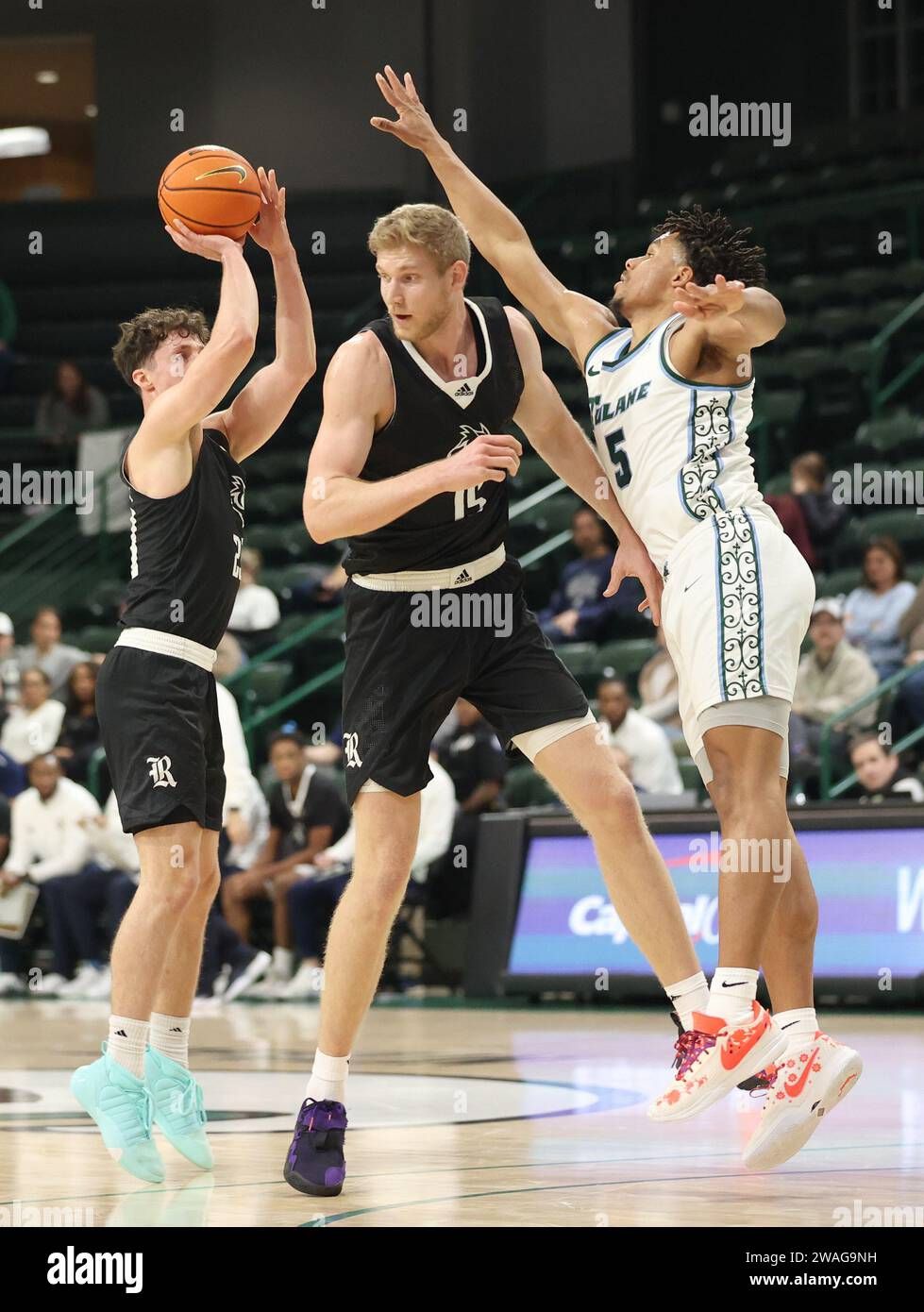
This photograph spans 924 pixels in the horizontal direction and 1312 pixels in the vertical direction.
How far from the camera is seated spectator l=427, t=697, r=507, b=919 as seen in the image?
11.0 m

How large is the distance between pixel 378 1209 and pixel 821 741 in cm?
691

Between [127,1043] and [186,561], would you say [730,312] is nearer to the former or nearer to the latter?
[186,561]

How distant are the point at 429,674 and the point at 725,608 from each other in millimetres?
713

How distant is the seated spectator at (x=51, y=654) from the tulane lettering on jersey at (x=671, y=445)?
31.6 feet

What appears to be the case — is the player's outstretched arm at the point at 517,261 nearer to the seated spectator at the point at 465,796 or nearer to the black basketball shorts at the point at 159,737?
the black basketball shorts at the point at 159,737

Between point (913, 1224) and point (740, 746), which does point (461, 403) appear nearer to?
point (740, 746)

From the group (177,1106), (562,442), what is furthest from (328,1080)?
(562,442)

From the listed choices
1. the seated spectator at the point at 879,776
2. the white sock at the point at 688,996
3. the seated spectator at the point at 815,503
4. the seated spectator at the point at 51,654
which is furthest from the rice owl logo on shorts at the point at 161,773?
the seated spectator at the point at 51,654

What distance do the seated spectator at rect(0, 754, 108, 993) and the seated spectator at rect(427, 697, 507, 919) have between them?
7.41 feet

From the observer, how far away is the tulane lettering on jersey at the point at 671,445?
4.63 m

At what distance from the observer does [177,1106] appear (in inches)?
186

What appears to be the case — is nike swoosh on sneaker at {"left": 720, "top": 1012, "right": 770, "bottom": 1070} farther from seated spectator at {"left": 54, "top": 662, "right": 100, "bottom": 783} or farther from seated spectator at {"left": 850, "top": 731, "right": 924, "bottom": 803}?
seated spectator at {"left": 54, "top": 662, "right": 100, "bottom": 783}

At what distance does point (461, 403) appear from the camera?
4.70 m

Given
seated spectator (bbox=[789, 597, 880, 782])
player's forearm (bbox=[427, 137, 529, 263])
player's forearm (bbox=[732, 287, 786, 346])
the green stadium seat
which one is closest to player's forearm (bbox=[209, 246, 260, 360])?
player's forearm (bbox=[427, 137, 529, 263])
